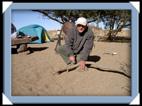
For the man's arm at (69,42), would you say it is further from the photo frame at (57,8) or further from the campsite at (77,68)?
the photo frame at (57,8)

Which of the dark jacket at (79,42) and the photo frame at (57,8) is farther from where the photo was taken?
the dark jacket at (79,42)

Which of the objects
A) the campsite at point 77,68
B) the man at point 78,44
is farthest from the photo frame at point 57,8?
the man at point 78,44

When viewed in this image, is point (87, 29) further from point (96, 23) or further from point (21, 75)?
point (21, 75)

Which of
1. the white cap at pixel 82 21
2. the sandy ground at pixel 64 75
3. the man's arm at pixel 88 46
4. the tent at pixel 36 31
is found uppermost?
the white cap at pixel 82 21

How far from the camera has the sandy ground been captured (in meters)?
5.58

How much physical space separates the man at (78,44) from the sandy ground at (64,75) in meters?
0.09

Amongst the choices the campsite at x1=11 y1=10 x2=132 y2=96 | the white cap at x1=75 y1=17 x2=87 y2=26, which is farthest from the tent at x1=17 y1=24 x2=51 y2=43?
the white cap at x1=75 y1=17 x2=87 y2=26

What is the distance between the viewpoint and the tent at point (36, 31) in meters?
5.62

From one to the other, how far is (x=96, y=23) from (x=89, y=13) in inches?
8.3

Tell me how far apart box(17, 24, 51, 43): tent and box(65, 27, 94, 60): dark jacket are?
28 cm

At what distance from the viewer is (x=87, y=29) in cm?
568

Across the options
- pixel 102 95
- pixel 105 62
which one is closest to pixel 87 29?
pixel 105 62

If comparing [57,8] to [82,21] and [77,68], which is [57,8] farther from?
[77,68]

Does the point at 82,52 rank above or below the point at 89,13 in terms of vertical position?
below
